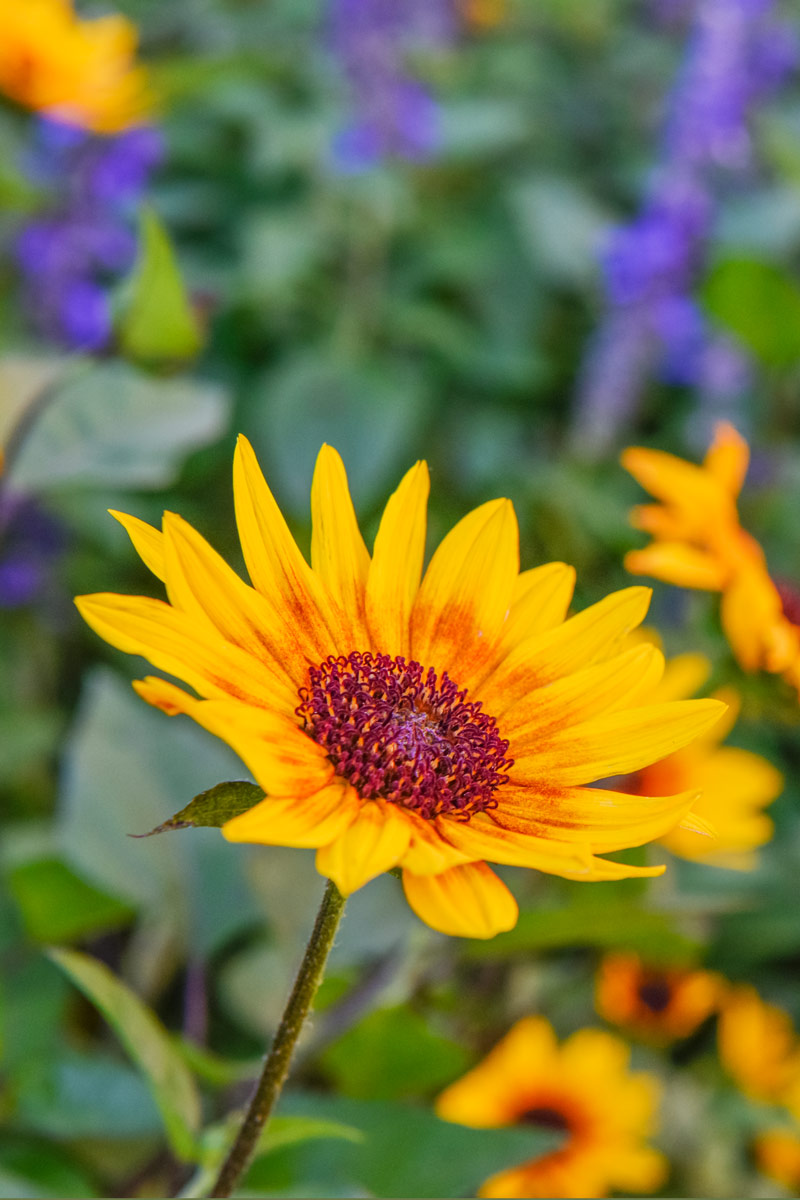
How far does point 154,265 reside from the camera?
642 mm

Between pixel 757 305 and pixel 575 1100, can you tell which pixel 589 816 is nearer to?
pixel 575 1100

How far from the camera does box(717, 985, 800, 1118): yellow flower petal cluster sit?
0.89 m

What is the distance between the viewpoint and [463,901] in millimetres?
338

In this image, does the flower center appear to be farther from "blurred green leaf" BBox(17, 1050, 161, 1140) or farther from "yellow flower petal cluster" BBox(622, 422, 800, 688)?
"blurred green leaf" BBox(17, 1050, 161, 1140)

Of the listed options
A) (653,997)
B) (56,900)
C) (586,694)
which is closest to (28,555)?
(56,900)

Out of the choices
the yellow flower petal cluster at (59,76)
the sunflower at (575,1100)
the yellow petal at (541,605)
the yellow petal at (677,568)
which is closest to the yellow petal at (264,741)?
the yellow petal at (541,605)

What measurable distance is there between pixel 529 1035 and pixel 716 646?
1.13ft

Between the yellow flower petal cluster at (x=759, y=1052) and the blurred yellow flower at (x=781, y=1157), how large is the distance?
24 millimetres

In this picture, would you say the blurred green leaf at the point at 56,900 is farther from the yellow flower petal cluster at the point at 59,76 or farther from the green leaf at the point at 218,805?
the yellow flower petal cluster at the point at 59,76

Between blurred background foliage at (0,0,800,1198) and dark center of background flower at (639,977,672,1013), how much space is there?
0.05 m

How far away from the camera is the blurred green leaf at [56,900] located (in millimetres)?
726

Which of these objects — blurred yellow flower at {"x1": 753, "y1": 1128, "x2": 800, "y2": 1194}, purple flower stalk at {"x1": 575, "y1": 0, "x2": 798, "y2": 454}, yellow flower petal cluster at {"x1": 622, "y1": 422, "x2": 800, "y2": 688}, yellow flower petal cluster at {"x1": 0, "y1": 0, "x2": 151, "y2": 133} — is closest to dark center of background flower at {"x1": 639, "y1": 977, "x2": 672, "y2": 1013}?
blurred yellow flower at {"x1": 753, "y1": 1128, "x2": 800, "y2": 1194}

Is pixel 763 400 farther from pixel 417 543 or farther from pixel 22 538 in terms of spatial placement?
pixel 417 543

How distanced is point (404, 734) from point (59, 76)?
1.06 metres
